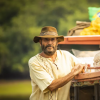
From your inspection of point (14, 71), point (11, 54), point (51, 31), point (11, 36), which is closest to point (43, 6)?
point (11, 36)

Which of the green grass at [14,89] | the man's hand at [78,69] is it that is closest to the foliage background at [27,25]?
the green grass at [14,89]

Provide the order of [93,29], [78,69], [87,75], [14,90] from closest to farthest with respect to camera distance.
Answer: [87,75]
[78,69]
[93,29]
[14,90]

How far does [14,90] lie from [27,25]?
2.21 metres

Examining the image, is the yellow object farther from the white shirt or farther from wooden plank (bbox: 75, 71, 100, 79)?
wooden plank (bbox: 75, 71, 100, 79)

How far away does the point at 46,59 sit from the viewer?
2.47 metres

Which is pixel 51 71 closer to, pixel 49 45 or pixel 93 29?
pixel 49 45

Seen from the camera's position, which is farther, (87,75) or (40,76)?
(40,76)

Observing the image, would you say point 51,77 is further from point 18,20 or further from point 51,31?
point 18,20

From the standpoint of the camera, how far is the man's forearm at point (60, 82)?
7.45ft

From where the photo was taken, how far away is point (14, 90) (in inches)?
272

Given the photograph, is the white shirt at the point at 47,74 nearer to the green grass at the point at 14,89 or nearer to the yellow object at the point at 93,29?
the yellow object at the point at 93,29

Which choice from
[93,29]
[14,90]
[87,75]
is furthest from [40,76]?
[14,90]

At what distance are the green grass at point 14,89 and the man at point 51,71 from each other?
4.32 m

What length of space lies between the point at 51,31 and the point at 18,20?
5.22 metres
